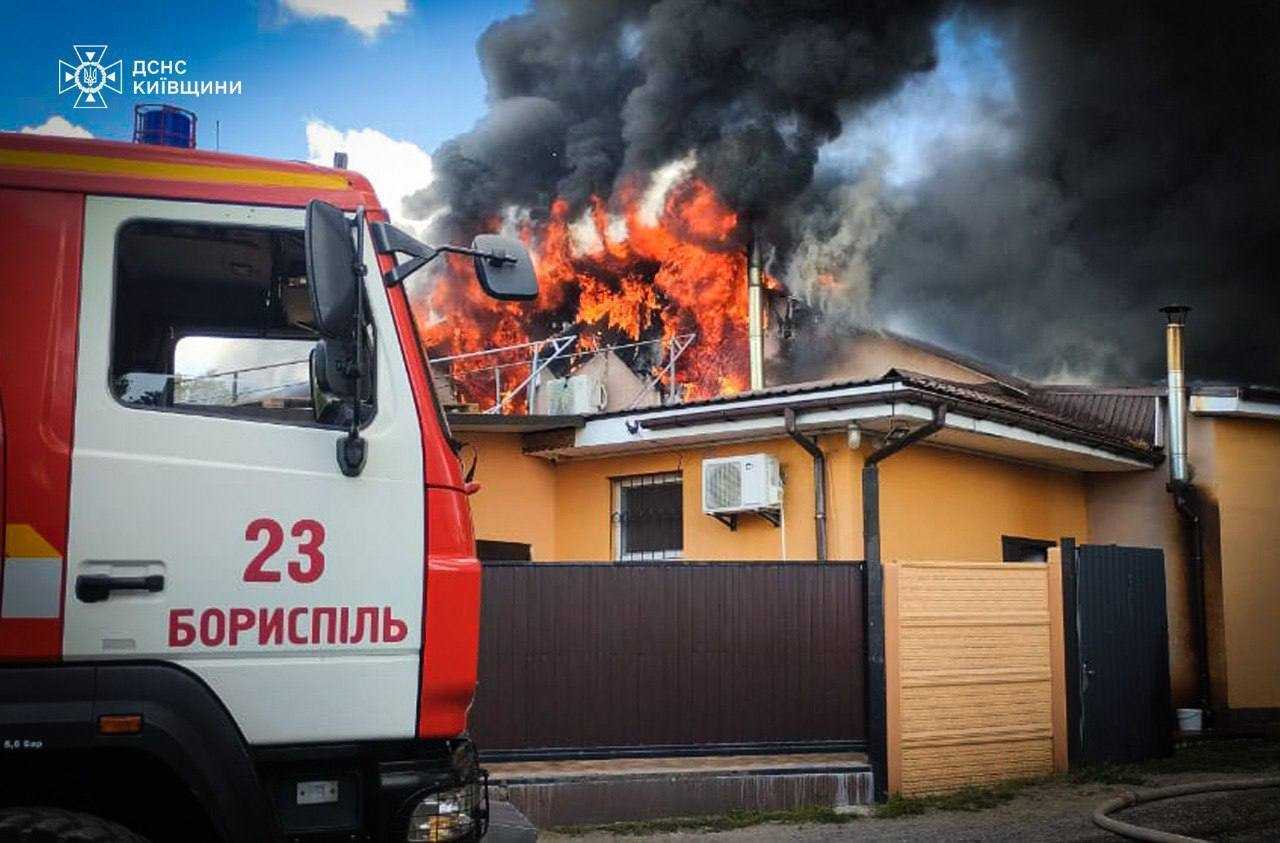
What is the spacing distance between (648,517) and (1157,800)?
19.5ft

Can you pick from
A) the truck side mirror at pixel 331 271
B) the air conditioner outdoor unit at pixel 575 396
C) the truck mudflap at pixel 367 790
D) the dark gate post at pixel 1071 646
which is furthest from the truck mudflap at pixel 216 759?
the air conditioner outdoor unit at pixel 575 396

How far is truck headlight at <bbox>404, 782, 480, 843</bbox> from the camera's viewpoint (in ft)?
13.8

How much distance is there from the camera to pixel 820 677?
10.4 meters

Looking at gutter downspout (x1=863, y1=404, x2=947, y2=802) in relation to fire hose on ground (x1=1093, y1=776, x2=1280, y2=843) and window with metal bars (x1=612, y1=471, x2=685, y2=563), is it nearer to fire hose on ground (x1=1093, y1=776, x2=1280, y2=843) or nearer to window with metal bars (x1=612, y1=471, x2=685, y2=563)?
fire hose on ground (x1=1093, y1=776, x2=1280, y2=843)

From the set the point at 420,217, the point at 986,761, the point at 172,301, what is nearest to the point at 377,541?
the point at 172,301

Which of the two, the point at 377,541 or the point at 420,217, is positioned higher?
the point at 420,217

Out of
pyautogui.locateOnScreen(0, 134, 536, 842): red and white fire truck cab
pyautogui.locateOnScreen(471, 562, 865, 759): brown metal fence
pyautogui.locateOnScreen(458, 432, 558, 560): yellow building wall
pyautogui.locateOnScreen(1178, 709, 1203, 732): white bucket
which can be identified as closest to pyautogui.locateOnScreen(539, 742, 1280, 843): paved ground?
pyautogui.locateOnScreen(471, 562, 865, 759): brown metal fence

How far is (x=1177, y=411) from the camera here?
15.4 m

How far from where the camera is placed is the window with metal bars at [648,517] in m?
14.1

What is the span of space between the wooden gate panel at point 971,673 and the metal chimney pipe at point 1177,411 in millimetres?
4397

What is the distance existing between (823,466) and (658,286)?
9162 millimetres

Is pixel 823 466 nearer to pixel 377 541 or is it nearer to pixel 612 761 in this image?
pixel 612 761

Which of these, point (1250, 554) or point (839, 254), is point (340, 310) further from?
point (839, 254)

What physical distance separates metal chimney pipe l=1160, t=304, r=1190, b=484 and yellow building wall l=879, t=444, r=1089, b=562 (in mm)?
1297
